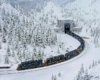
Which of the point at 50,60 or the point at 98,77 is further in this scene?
the point at 50,60

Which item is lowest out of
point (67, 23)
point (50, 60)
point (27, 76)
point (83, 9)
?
point (27, 76)

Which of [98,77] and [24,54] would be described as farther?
[24,54]

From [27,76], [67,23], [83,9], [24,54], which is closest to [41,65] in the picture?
[27,76]

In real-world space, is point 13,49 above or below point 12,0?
below

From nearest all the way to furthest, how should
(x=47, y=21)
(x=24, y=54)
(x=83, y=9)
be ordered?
(x=24, y=54), (x=47, y=21), (x=83, y=9)

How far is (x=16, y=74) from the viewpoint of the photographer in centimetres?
1991

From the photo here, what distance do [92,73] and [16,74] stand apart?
40.9 ft

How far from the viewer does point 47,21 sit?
239 ft

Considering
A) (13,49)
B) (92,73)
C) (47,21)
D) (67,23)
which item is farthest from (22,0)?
(92,73)

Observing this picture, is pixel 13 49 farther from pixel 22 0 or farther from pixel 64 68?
pixel 22 0

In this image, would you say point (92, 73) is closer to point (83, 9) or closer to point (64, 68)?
point (64, 68)

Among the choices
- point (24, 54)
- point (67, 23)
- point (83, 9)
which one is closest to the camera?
point (24, 54)

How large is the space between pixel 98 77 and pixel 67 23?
2015 inches

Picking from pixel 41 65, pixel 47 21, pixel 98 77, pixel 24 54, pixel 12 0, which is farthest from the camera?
pixel 12 0
